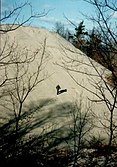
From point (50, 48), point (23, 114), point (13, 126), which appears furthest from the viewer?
point (50, 48)

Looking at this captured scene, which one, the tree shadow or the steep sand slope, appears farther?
the steep sand slope

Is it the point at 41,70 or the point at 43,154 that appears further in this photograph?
the point at 41,70

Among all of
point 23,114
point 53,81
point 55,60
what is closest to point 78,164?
point 23,114

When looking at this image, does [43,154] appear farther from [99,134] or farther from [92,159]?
[99,134]

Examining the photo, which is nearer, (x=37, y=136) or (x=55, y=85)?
(x=37, y=136)

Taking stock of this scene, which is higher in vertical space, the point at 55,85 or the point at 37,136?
the point at 55,85

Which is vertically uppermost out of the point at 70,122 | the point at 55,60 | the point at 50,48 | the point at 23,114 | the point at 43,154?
the point at 50,48

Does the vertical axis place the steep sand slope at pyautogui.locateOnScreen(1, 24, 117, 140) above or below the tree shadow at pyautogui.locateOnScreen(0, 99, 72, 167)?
above

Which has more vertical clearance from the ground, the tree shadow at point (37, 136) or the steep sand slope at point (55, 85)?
the steep sand slope at point (55, 85)

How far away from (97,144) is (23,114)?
4696mm

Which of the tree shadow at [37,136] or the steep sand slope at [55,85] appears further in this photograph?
the steep sand slope at [55,85]

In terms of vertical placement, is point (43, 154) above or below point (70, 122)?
below

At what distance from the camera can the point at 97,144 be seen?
48.0 ft

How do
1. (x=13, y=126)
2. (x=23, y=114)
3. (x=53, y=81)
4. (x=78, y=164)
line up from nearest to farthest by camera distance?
(x=78, y=164), (x=13, y=126), (x=23, y=114), (x=53, y=81)
